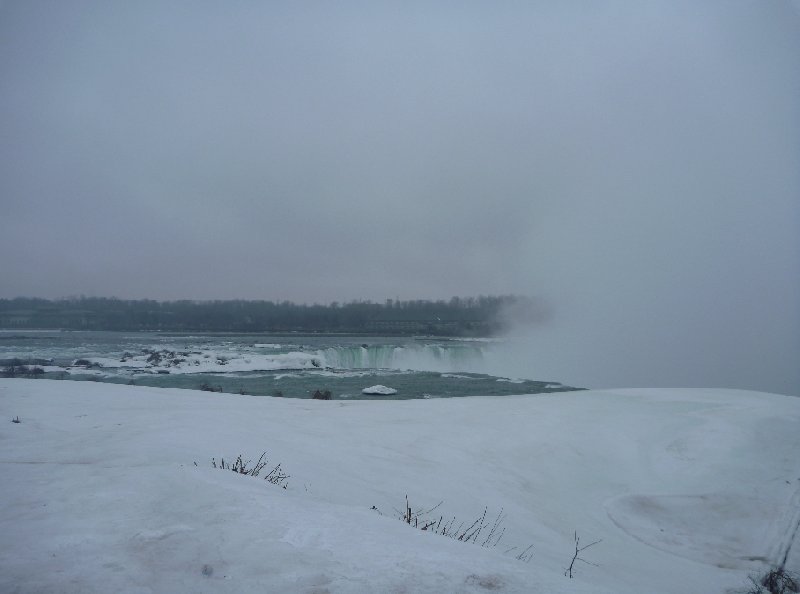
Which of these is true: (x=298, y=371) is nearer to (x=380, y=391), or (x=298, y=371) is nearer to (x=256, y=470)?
(x=380, y=391)

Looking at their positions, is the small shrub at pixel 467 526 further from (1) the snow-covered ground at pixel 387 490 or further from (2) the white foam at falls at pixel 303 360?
(2) the white foam at falls at pixel 303 360

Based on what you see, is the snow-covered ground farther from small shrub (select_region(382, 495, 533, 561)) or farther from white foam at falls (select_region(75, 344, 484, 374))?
white foam at falls (select_region(75, 344, 484, 374))

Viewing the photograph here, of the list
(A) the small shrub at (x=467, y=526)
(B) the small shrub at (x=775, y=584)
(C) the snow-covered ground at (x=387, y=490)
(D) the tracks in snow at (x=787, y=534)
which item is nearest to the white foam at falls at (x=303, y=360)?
(C) the snow-covered ground at (x=387, y=490)

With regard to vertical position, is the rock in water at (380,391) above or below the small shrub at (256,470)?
below

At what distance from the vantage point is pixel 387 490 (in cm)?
526

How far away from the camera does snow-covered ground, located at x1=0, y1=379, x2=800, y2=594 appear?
2.36 metres

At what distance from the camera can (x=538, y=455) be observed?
8516mm

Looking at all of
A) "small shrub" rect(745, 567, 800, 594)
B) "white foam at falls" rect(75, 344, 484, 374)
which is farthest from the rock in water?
"small shrub" rect(745, 567, 800, 594)

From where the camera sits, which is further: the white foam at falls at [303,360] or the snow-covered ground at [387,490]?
the white foam at falls at [303,360]

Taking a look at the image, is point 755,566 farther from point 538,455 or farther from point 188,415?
point 188,415

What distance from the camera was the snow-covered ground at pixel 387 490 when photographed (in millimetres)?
Answer: 2359

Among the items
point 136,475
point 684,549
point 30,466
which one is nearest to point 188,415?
point 30,466

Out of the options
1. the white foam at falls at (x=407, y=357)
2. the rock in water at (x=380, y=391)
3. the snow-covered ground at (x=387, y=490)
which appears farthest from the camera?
the white foam at falls at (x=407, y=357)

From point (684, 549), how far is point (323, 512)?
538cm
